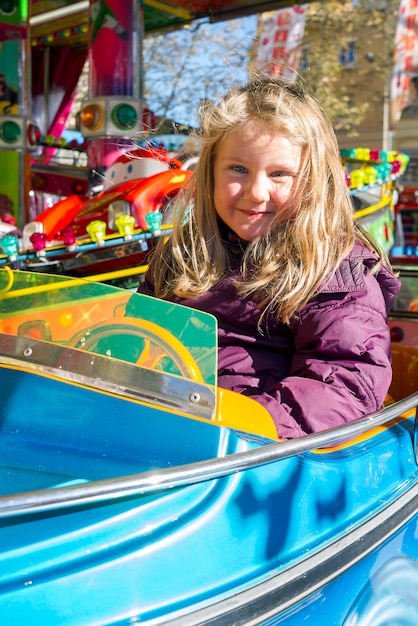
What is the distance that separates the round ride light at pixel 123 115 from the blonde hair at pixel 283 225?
4453 mm

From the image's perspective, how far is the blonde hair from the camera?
6.57 ft

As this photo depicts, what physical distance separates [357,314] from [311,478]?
1.92ft

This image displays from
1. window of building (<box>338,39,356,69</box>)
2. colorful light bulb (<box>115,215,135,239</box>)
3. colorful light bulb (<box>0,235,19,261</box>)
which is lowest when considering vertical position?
colorful light bulb (<box>0,235,19,261</box>)

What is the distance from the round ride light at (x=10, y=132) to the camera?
7504 mm

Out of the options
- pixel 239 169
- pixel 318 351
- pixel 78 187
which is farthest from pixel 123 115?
pixel 318 351

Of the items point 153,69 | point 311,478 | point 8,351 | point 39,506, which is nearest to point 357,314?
point 311,478

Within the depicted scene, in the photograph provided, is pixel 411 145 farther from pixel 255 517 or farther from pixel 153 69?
pixel 255 517

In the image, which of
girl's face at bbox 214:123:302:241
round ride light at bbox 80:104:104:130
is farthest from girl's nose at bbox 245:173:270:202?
round ride light at bbox 80:104:104:130

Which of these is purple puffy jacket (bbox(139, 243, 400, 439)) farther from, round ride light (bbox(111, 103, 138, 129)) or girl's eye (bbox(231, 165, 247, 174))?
round ride light (bbox(111, 103, 138, 129))

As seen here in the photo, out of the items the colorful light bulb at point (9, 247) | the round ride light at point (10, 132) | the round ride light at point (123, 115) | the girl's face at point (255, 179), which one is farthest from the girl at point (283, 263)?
the round ride light at point (10, 132)

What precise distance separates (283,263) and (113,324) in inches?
27.1

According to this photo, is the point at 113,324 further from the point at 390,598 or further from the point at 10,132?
the point at 10,132

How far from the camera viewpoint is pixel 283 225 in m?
2.12

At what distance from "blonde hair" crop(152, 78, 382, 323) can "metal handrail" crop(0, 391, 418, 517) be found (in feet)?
2.26
